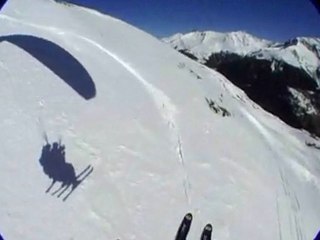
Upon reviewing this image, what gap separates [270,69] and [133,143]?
909 millimetres

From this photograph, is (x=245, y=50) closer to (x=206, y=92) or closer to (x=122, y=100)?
(x=206, y=92)

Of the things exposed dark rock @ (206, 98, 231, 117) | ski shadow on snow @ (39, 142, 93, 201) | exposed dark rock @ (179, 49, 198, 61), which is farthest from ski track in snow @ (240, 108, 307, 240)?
ski shadow on snow @ (39, 142, 93, 201)

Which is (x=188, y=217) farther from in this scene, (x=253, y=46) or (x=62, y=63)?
(x=62, y=63)

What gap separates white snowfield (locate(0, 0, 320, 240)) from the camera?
98.6 inches

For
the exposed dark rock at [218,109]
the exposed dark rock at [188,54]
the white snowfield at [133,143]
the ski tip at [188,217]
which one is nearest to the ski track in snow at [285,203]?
the white snowfield at [133,143]

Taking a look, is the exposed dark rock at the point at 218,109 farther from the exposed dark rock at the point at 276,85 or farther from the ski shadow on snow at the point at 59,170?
the ski shadow on snow at the point at 59,170

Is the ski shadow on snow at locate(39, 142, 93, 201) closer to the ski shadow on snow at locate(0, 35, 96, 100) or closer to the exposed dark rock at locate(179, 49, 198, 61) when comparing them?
the ski shadow on snow at locate(0, 35, 96, 100)

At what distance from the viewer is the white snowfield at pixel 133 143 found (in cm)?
250

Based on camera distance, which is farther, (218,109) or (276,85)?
(218,109)

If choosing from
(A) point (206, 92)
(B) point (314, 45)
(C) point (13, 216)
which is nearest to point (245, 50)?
(B) point (314, 45)

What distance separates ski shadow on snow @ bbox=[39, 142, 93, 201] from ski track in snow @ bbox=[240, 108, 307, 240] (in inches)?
46.0

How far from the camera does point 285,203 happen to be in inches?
116

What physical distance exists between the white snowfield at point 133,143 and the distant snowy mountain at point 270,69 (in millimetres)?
98

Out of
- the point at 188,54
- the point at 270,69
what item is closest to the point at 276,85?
the point at 270,69
